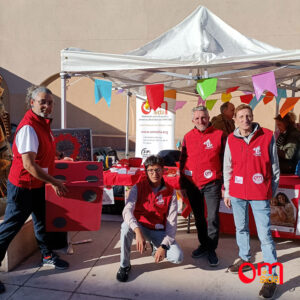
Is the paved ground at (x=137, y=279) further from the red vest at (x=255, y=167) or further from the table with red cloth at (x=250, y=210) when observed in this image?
the red vest at (x=255, y=167)

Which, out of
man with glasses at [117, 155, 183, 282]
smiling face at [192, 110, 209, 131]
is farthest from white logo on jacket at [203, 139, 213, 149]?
man with glasses at [117, 155, 183, 282]

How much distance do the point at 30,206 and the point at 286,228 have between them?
2.70m

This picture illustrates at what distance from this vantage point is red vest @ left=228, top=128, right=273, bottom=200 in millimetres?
2506

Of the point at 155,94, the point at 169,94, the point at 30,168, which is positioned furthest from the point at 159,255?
the point at 169,94

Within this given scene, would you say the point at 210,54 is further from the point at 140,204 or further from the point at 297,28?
the point at 297,28

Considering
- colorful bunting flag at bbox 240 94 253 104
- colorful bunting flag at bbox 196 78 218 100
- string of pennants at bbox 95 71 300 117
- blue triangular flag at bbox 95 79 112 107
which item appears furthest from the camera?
colorful bunting flag at bbox 240 94 253 104

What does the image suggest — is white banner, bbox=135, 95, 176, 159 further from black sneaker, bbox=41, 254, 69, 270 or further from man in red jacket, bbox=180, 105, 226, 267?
black sneaker, bbox=41, 254, 69, 270

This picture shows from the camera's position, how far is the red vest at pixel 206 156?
9.34ft

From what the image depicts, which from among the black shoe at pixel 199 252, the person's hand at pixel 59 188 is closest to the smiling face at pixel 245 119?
the black shoe at pixel 199 252

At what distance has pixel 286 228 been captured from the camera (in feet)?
11.1

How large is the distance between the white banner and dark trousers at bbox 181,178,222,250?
282 centimetres

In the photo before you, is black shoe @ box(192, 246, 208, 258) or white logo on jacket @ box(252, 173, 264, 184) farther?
black shoe @ box(192, 246, 208, 258)

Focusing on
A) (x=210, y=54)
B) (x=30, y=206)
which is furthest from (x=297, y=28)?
(x=30, y=206)

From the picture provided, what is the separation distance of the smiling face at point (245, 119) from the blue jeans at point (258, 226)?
2.02 feet
